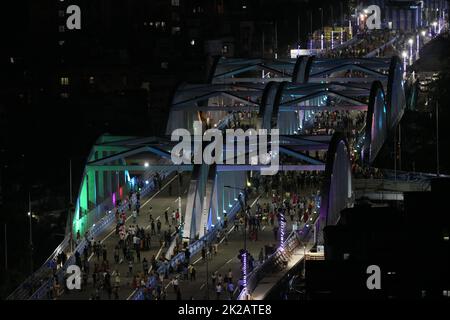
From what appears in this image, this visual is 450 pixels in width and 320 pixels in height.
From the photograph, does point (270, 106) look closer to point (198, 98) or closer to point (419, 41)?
point (198, 98)

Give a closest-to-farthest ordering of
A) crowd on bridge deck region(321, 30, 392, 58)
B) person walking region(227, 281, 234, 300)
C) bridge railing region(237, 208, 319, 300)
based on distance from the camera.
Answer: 1. person walking region(227, 281, 234, 300)
2. bridge railing region(237, 208, 319, 300)
3. crowd on bridge deck region(321, 30, 392, 58)

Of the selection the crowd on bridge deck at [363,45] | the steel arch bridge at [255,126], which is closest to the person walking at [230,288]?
the steel arch bridge at [255,126]

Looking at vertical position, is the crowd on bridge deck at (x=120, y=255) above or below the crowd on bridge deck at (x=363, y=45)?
below

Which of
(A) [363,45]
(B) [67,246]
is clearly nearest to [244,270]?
(B) [67,246]

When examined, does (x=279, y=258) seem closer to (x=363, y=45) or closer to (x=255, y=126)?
(x=255, y=126)

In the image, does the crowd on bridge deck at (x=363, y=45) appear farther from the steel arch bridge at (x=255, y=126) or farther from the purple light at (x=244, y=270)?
the purple light at (x=244, y=270)

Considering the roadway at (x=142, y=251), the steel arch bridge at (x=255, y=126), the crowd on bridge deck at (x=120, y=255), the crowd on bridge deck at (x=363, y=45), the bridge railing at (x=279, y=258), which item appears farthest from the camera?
the crowd on bridge deck at (x=363, y=45)

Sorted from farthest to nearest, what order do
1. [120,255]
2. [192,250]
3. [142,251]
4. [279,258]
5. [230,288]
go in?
[142,251], [192,250], [120,255], [279,258], [230,288]

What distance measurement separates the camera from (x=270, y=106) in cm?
8431

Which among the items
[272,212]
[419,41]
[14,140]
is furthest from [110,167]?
[419,41]

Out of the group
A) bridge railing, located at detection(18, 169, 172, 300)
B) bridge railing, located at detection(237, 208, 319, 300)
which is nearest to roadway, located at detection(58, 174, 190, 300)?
bridge railing, located at detection(18, 169, 172, 300)

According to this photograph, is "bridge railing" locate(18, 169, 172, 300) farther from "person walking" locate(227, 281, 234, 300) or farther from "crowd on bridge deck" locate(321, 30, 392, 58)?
"crowd on bridge deck" locate(321, 30, 392, 58)

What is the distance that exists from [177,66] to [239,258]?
7220cm
